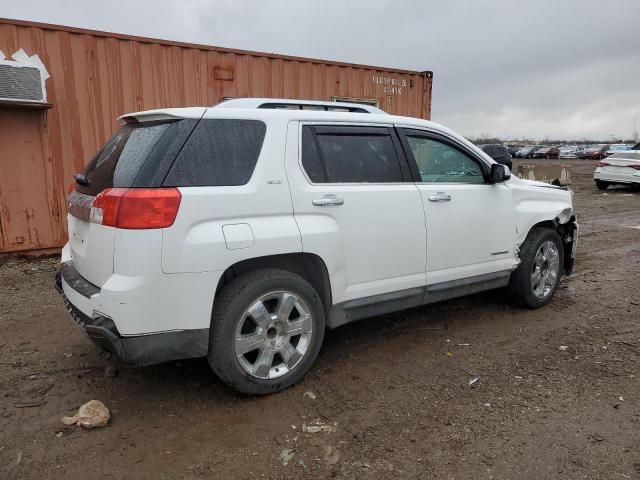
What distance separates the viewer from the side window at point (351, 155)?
129 inches

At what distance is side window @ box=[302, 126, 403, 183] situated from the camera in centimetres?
327

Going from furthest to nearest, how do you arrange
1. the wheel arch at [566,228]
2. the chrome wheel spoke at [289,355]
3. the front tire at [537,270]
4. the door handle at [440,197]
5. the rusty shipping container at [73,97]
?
1. the rusty shipping container at [73,97]
2. the wheel arch at [566,228]
3. the front tire at [537,270]
4. the door handle at [440,197]
5. the chrome wheel spoke at [289,355]

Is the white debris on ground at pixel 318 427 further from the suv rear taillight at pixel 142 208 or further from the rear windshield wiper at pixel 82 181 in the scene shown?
the rear windshield wiper at pixel 82 181

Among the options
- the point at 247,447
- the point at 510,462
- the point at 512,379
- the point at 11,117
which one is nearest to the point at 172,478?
the point at 247,447

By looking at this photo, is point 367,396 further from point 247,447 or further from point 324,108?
point 324,108

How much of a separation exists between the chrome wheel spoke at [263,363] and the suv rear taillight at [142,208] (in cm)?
102

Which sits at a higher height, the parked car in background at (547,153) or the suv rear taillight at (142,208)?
the parked car in background at (547,153)

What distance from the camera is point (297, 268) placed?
326 cm

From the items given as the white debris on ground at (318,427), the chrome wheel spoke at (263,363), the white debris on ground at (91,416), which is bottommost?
the white debris on ground at (318,427)

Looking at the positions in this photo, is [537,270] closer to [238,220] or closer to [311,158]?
[311,158]

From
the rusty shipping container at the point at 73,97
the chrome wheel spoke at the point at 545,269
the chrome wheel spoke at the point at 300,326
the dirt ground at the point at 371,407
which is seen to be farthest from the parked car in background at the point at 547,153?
the chrome wheel spoke at the point at 300,326

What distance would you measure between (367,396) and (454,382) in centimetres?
65

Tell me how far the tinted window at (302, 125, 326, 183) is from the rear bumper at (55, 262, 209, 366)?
1.21 m

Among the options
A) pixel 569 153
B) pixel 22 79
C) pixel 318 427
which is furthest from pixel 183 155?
pixel 569 153
